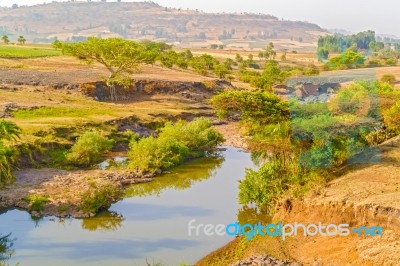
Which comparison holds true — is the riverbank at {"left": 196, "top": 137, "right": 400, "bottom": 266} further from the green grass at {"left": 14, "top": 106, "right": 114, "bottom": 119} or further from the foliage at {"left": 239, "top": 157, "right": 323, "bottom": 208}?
the green grass at {"left": 14, "top": 106, "right": 114, "bottom": 119}

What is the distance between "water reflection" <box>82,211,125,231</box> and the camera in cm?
2308

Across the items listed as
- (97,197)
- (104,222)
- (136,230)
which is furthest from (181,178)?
(136,230)

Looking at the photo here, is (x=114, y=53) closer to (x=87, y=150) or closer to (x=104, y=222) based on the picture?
(x=87, y=150)

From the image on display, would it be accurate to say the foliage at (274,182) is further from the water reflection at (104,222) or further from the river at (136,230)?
the water reflection at (104,222)

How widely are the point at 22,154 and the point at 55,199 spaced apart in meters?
6.97

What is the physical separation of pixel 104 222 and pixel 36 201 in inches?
139

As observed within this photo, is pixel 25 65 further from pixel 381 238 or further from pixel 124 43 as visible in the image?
pixel 381 238

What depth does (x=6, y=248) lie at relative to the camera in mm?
20531

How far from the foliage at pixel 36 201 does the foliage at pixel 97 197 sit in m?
1.77

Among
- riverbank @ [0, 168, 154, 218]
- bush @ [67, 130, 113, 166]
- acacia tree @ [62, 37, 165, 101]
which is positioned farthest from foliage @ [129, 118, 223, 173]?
acacia tree @ [62, 37, 165, 101]

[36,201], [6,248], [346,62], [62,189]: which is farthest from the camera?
[346,62]

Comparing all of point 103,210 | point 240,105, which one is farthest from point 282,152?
point 103,210

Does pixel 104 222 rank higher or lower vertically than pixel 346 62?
lower

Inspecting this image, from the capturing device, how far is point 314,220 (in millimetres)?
19969
